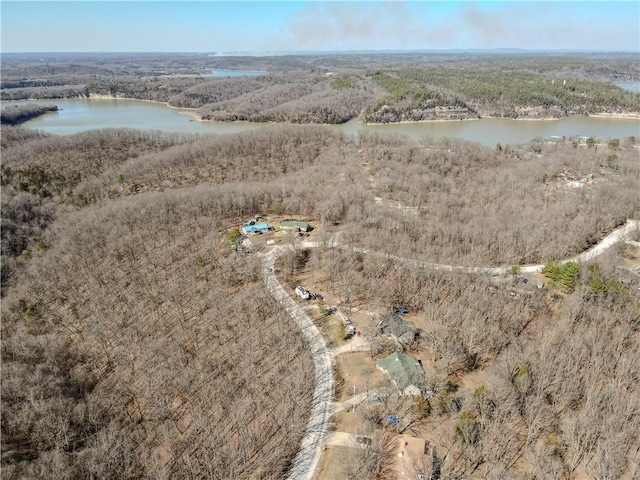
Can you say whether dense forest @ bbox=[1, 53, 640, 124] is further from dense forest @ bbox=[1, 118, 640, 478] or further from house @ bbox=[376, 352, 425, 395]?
house @ bbox=[376, 352, 425, 395]

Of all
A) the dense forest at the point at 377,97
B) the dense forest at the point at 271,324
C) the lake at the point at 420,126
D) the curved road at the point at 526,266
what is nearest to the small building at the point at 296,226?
the curved road at the point at 526,266

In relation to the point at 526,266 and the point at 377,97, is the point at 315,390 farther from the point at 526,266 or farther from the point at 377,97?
the point at 377,97

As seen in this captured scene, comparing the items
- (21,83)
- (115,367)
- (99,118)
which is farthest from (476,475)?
(21,83)

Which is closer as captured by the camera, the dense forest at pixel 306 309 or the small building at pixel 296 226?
the dense forest at pixel 306 309

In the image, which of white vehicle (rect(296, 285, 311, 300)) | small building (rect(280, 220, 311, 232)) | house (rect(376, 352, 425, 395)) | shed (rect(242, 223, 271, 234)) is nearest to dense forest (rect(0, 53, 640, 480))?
house (rect(376, 352, 425, 395))

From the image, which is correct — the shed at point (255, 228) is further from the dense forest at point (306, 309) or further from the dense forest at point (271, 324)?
the dense forest at point (271, 324)
